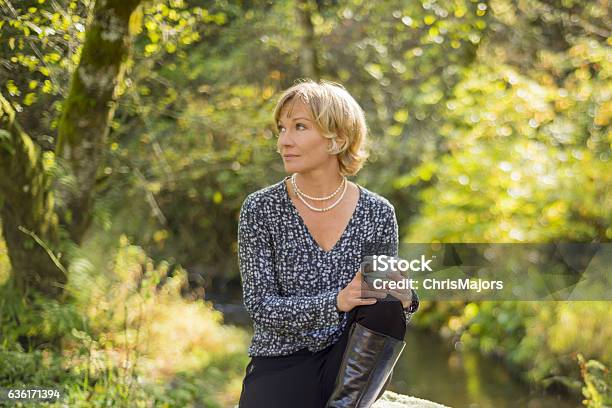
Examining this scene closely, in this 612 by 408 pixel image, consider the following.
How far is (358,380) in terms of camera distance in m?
2.43

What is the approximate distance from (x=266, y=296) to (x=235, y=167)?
5.36m

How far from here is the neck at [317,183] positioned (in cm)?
277

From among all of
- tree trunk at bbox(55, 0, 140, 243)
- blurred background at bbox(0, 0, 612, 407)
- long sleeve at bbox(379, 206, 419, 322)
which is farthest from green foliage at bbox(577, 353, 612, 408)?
tree trunk at bbox(55, 0, 140, 243)

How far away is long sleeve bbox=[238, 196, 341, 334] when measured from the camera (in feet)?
Answer: 8.34

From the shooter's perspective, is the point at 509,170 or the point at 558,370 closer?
the point at 558,370

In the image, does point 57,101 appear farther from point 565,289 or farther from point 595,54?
point 595,54

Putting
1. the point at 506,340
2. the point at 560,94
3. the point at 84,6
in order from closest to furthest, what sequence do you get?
1. the point at 84,6
2. the point at 506,340
3. the point at 560,94

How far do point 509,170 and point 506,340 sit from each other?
4.99ft

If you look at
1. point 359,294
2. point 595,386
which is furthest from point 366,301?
point 595,386

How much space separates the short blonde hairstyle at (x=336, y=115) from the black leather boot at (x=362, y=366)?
1.88 ft

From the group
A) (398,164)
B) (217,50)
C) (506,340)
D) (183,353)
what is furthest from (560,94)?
(183,353)

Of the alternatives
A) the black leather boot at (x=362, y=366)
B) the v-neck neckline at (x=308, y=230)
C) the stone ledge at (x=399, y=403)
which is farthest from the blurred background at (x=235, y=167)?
the black leather boot at (x=362, y=366)

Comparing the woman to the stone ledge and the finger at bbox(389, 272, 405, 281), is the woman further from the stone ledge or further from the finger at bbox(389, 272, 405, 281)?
the stone ledge

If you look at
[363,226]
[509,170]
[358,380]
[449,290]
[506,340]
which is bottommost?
[358,380]
